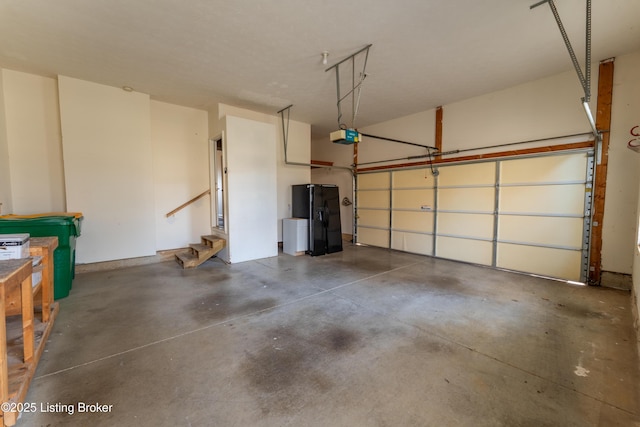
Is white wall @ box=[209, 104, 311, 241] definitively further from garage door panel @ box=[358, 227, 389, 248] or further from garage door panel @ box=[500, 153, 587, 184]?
garage door panel @ box=[500, 153, 587, 184]

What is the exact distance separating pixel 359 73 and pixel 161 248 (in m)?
5.16

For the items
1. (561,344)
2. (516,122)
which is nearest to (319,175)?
(516,122)

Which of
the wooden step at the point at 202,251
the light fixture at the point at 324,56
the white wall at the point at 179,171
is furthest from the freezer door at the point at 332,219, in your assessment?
the light fixture at the point at 324,56

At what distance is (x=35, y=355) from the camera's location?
1970 mm

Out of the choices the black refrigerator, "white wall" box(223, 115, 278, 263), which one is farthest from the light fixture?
the black refrigerator

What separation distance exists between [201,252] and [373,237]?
14.5ft

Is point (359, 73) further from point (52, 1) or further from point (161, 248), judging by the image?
point (161, 248)

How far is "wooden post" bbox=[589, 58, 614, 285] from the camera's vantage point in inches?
149

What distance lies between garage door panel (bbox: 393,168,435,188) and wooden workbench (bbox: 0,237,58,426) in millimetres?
6236

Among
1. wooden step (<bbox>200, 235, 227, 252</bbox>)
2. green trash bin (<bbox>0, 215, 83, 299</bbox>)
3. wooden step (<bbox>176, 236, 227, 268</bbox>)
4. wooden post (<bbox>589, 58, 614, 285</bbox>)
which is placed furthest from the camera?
wooden step (<bbox>200, 235, 227, 252</bbox>)

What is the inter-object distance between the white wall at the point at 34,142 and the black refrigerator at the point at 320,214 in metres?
4.50

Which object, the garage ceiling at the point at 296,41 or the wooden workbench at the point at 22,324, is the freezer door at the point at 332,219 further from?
the wooden workbench at the point at 22,324

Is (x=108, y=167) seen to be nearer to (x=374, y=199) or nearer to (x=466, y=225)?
(x=374, y=199)

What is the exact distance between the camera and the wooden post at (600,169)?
3.78 m
